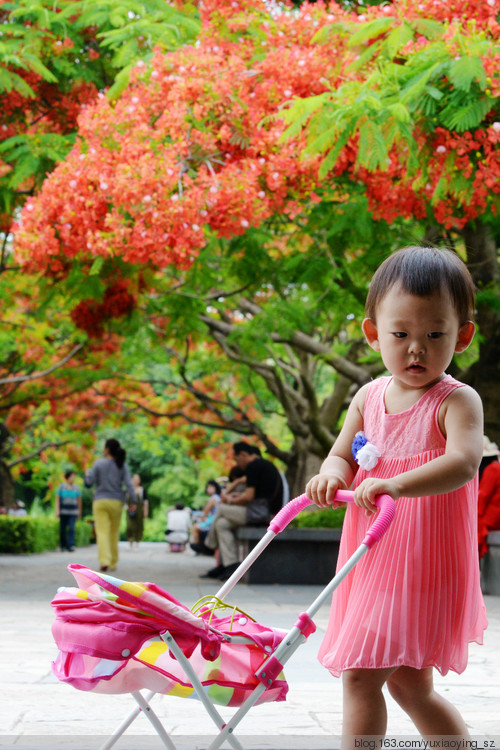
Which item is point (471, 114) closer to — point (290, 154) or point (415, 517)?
point (290, 154)

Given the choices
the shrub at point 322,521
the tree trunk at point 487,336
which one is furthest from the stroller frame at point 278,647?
the shrub at point 322,521

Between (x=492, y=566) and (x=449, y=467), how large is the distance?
8.79m

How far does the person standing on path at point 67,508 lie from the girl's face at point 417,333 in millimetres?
18127

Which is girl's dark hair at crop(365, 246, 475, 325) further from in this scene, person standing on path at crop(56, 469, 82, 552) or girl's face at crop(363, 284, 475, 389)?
person standing on path at crop(56, 469, 82, 552)

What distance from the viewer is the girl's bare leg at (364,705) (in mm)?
2551

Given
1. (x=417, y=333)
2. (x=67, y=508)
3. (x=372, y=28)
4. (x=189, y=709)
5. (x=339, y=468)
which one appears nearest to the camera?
(x=417, y=333)

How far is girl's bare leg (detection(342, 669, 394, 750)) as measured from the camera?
2551 millimetres

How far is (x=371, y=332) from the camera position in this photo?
2906mm

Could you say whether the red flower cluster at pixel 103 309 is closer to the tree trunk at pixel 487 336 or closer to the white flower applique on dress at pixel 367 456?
the tree trunk at pixel 487 336

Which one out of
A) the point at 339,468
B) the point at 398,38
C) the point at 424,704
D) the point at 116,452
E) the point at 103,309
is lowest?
the point at 424,704

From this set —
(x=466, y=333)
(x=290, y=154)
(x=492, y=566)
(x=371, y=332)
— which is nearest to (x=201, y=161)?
(x=290, y=154)

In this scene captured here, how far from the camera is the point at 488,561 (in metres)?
10.9

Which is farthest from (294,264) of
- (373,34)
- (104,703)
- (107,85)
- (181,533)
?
(181,533)

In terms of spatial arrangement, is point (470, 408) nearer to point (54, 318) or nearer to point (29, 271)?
point (29, 271)
